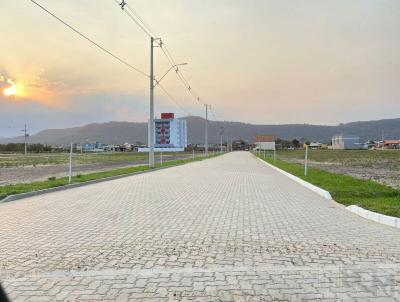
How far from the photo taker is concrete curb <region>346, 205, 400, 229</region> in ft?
30.7

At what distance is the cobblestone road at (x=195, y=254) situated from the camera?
5.00m

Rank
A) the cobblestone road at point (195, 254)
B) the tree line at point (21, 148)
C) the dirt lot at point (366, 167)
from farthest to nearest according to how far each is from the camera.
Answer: the tree line at point (21, 148)
the dirt lot at point (366, 167)
the cobblestone road at point (195, 254)

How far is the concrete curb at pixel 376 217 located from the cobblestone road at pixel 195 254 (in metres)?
0.27

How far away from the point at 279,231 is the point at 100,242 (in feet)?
10.9

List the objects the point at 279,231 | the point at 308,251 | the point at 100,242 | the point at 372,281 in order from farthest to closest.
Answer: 1. the point at 279,231
2. the point at 100,242
3. the point at 308,251
4. the point at 372,281

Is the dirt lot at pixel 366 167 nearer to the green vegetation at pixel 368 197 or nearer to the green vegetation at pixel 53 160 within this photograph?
the green vegetation at pixel 368 197

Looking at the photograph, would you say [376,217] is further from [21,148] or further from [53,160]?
[21,148]

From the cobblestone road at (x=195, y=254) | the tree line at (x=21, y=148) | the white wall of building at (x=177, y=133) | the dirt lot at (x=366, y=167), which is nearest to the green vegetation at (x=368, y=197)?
the cobblestone road at (x=195, y=254)

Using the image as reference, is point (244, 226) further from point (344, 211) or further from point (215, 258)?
point (344, 211)

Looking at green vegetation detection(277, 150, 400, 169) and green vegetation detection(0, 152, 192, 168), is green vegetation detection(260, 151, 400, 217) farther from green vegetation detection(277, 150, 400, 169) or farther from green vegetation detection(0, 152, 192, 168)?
green vegetation detection(0, 152, 192, 168)

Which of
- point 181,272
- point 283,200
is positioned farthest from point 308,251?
point 283,200

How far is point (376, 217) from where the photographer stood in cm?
1011

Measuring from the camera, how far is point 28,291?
497cm

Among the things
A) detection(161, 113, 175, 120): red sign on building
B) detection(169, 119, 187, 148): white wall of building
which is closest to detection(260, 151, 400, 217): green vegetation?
detection(169, 119, 187, 148): white wall of building
